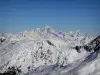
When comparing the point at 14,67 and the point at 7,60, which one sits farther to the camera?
the point at 7,60

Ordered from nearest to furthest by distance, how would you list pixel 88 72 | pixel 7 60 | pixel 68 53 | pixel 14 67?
pixel 88 72 → pixel 68 53 → pixel 14 67 → pixel 7 60

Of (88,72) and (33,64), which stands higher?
(88,72)

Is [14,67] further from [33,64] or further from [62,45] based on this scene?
[62,45]

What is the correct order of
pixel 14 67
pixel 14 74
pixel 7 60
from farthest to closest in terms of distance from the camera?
pixel 7 60
pixel 14 67
pixel 14 74

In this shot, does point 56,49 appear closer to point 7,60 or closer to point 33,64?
point 33,64

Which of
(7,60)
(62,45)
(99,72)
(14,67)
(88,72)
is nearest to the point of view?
(99,72)

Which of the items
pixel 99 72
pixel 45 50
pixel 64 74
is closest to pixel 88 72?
pixel 99 72

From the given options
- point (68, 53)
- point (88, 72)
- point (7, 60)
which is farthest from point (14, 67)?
point (88, 72)

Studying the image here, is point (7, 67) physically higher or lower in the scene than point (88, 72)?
lower

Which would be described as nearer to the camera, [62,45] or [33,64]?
[33,64]
